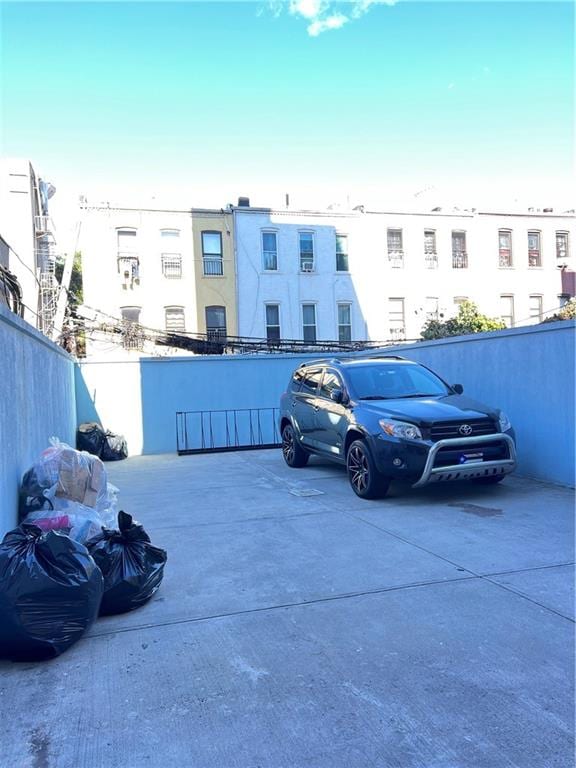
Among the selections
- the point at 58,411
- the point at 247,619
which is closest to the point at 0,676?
the point at 247,619

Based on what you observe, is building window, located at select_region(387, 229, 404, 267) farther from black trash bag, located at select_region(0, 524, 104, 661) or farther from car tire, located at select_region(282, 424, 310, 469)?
black trash bag, located at select_region(0, 524, 104, 661)

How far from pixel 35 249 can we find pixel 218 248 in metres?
6.88

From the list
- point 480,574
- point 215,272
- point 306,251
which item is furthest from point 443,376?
point 306,251

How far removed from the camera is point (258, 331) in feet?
76.8

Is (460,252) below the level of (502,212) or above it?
below

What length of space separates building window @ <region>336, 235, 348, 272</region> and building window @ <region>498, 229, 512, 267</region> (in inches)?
284

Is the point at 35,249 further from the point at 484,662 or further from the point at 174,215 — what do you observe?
the point at 484,662

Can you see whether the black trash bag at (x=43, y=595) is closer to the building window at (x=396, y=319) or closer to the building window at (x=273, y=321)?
the building window at (x=273, y=321)

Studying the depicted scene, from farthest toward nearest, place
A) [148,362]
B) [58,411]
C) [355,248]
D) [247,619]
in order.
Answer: [355,248] → [148,362] → [58,411] → [247,619]

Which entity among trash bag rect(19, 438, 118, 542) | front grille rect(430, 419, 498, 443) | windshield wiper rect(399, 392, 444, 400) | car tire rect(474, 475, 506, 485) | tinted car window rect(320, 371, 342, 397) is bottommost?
car tire rect(474, 475, 506, 485)

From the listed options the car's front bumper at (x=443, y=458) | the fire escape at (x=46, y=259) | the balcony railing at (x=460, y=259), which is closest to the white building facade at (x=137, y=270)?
the fire escape at (x=46, y=259)

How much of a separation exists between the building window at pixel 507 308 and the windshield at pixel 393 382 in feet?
62.7

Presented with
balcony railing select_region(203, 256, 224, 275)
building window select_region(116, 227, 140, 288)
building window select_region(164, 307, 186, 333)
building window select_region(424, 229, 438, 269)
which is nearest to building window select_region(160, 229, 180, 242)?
building window select_region(116, 227, 140, 288)

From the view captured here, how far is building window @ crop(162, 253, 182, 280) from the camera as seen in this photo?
22.6 m
